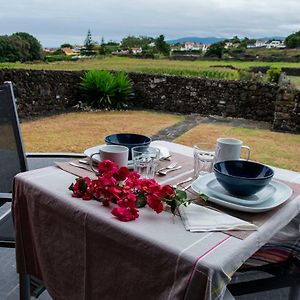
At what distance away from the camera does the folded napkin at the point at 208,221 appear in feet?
2.98

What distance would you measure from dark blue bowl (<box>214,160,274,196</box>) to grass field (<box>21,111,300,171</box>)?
10.9ft

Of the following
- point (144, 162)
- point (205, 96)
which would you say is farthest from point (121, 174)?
point (205, 96)

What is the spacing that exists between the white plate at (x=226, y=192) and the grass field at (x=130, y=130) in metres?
3.31

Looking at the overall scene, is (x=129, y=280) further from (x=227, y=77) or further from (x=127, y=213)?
(x=227, y=77)

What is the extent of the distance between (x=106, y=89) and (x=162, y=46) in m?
8.27

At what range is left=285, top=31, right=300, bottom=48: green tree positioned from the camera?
1595 cm

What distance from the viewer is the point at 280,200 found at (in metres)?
1.06

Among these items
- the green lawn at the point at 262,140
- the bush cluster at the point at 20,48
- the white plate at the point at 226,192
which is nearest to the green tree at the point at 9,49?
the bush cluster at the point at 20,48

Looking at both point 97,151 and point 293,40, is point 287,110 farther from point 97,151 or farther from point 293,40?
point 293,40

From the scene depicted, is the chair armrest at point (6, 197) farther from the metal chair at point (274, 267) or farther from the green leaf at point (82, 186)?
the metal chair at point (274, 267)

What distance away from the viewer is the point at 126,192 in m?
1.02

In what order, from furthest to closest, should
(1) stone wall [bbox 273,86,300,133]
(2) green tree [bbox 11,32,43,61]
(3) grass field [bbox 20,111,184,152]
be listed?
(2) green tree [bbox 11,32,43,61] < (1) stone wall [bbox 273,86,300,133] < (3) grass field [bbox 20,111,184,152]

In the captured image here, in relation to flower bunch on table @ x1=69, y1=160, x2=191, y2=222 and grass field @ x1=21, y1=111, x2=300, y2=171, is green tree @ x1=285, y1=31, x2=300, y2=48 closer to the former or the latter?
grass field @ x1=21, y1=111, x2=300, y2=171

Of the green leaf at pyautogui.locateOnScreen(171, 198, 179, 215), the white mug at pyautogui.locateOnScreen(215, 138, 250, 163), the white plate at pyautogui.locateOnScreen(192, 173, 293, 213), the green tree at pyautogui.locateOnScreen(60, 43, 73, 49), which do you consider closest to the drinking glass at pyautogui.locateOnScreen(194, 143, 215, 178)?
the white mug at pyautogui.locateOnScreen(215, 138, 250, 163)
